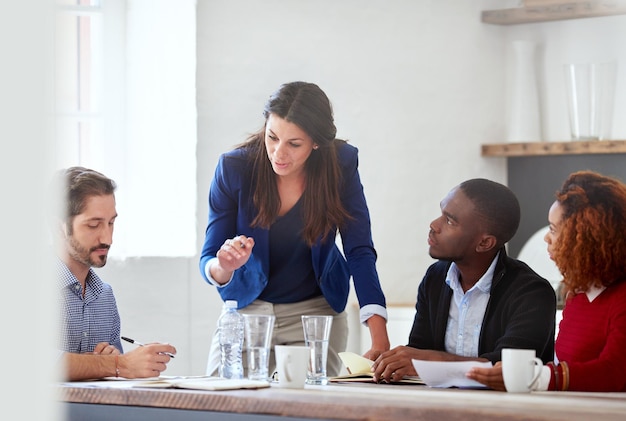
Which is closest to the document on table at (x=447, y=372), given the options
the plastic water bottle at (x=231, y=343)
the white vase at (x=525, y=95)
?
the plastic water bottle at (x=231, y=343)

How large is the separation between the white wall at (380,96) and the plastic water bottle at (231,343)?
1.88m

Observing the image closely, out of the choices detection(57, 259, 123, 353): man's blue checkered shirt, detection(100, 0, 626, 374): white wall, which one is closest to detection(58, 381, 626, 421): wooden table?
detection(57, 259, 123, 353): man's blue checkered shirt

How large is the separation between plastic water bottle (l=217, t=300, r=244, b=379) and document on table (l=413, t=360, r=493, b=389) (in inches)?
15.7

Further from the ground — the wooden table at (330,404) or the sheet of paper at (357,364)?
the wooden table at (330,404)

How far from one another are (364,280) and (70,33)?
6.34 ft

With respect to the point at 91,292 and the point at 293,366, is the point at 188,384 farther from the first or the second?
the point at 91,292

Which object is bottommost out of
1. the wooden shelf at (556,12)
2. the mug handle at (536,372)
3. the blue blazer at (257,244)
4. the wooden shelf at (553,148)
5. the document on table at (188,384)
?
the document on table at (188,384)

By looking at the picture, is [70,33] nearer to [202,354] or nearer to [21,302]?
[202,354]

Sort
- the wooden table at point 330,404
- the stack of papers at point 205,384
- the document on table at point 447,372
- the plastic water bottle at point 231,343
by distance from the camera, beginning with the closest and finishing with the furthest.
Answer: the wooden table at point 330,404, the stack of papers at point 205,384, the document on table at point 447,372, the plastic water bottle at point 231,343

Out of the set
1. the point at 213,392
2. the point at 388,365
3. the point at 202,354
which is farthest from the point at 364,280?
the point at 202,354

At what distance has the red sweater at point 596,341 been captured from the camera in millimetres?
1821

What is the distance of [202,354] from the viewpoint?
3906mm

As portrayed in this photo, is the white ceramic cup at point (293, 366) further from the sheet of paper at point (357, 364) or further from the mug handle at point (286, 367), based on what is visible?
the sheet of paper at point (357, 364)

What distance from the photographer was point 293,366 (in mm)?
1672
